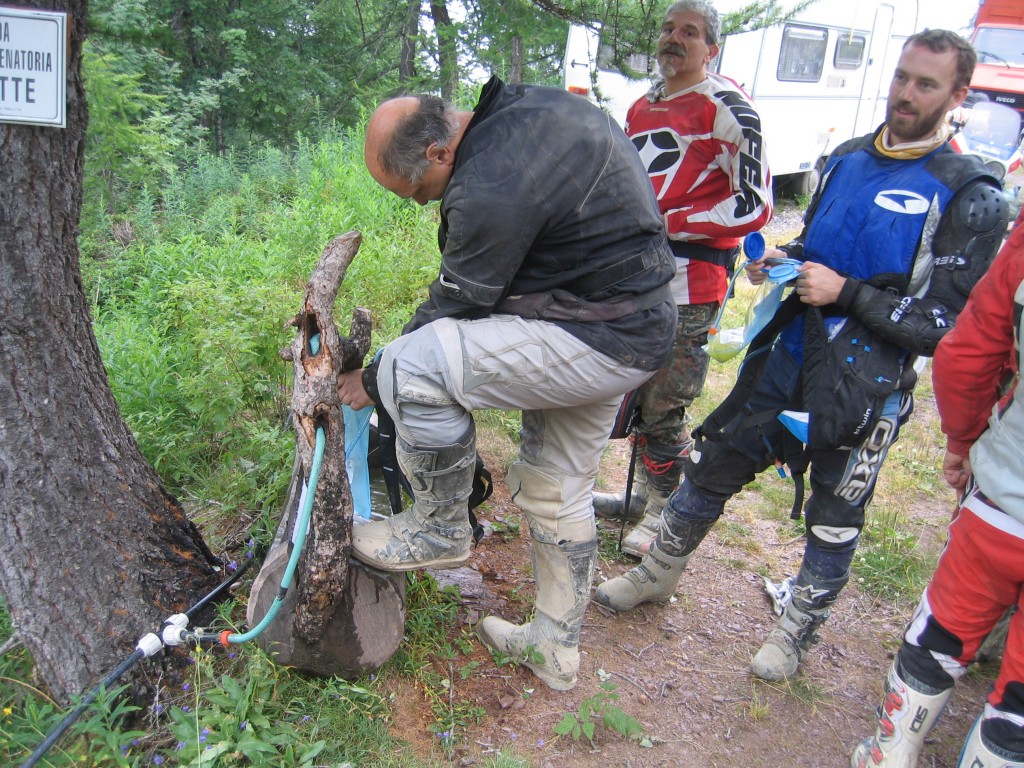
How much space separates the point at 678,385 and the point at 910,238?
118 cm

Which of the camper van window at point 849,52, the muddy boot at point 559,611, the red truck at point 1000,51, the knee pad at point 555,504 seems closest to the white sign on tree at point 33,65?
the knee pad at point 555,504

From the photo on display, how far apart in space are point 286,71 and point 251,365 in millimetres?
13416

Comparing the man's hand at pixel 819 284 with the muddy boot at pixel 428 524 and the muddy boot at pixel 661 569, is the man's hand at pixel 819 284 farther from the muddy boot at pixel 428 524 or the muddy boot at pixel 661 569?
the muddy boot at pixel 428 524

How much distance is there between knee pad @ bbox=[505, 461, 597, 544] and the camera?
2.45 metres

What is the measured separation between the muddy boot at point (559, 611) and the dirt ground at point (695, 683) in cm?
9

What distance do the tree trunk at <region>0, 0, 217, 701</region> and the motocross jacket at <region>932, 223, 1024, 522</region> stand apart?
→ 8.10 ft

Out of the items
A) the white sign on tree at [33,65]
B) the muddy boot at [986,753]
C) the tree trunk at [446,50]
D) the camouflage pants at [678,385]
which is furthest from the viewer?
the tree trunk at [446,50]

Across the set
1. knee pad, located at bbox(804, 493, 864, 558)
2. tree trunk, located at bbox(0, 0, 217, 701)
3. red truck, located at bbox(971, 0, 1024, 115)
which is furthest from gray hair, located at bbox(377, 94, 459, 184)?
red truck, located at bbox(971, 0, 1024, 115)

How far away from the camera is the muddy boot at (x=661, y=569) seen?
2900 mm

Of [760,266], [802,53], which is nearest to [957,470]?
[760,266]

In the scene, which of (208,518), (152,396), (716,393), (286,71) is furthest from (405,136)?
(286,71)

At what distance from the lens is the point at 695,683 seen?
108 inches

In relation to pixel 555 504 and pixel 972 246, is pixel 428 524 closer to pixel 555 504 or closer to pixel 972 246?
pixel 555 504

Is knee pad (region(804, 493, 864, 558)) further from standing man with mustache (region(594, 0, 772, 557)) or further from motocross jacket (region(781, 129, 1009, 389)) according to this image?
standing man with mustache (region(594, 0, 772, 557))
